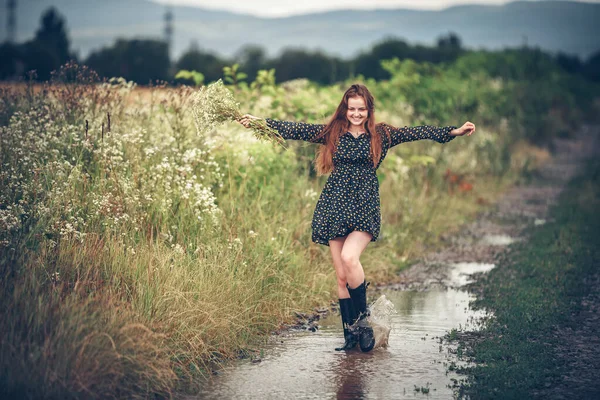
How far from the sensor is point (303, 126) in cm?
741

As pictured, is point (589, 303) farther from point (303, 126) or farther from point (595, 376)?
point (303, 126)

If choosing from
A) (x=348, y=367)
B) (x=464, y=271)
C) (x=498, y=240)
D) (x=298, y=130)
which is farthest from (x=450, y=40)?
(x=348, y=367)

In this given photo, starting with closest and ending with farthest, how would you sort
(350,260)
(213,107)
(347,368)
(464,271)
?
(347,368) → (350,260) → (213,107) → (464,271)

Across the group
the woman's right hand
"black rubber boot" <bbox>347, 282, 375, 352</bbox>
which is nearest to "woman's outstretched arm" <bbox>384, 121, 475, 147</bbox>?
the woman's right hand

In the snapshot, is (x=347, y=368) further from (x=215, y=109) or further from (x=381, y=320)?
(x=215, y=109)

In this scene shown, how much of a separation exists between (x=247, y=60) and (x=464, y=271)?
34501 millimetres

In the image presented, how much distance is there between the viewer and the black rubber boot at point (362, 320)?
726cm

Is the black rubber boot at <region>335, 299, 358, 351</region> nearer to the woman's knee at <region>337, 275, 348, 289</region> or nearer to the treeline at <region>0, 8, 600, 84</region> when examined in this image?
the woman's knee at <region>337, 275, 348, 289</region>

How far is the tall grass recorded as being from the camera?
5934 millimetres

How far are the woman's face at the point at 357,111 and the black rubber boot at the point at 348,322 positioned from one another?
1.57 m

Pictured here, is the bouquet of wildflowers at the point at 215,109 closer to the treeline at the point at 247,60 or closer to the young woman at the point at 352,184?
the young woman at the point at 352,184

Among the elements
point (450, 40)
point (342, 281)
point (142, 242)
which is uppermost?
point (450, 40)

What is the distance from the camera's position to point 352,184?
7211 millimetres

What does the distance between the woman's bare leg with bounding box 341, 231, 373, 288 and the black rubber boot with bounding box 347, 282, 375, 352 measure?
83 mm
